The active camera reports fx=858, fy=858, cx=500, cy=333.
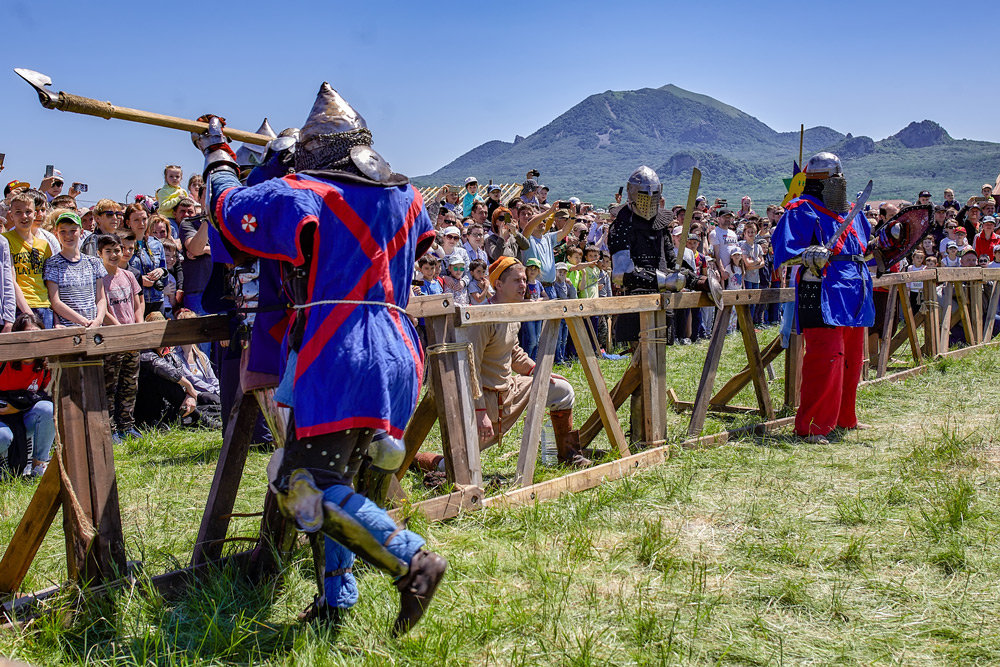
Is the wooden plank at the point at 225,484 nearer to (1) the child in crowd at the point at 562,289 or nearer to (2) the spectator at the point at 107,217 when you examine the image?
(2) the spectator at the point at 107,217

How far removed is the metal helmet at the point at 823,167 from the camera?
242 inches

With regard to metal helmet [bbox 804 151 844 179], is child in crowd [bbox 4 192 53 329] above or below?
below

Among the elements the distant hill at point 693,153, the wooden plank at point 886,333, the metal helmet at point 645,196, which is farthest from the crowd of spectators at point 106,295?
the distant hill at point 693,153

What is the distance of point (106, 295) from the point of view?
6.84 meters

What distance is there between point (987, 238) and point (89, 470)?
1346cm

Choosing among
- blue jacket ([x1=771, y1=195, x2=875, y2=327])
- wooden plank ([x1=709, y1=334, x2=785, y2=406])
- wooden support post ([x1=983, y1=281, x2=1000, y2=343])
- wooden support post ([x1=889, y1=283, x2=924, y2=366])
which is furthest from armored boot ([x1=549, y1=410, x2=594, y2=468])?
wooden support post ([x1=983, y1=281, x2=1000, y2=343])

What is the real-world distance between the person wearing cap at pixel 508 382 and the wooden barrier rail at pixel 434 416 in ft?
0.98

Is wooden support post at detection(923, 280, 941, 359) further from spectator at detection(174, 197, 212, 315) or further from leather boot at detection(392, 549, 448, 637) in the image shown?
leather boot at detection(392, 549, 448, 637)

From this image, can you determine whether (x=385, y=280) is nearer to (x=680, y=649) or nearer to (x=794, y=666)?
Answer: (x=680, y=649)

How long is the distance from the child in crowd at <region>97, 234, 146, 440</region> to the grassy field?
129 centimetres

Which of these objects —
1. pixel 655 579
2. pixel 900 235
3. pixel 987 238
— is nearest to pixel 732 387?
pixel 900 235

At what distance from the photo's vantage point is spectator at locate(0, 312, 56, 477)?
5332 millimetres

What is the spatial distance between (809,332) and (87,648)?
4.96 metres

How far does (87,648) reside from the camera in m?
2.85
